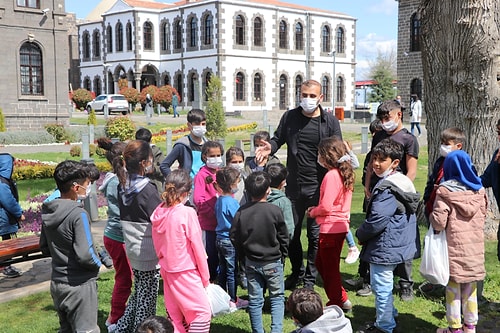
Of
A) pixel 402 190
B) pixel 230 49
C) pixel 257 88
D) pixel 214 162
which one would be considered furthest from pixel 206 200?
pixel 257 88

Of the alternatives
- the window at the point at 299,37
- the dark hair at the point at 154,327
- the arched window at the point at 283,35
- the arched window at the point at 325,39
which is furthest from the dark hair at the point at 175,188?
the arched window at the point at 325,39

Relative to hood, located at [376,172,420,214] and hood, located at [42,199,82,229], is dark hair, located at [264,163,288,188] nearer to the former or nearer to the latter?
hood, located at [376,172,420,214]

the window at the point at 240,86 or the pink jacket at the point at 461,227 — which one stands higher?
the window at the point at 240,86

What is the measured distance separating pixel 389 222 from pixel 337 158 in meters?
0.74

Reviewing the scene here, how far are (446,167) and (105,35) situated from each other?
52667mm

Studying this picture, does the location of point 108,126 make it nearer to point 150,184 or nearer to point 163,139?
point 163,139

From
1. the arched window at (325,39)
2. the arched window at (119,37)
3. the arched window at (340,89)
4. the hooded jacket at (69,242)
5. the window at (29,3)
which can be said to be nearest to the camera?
the hooded jacket at (69,242)

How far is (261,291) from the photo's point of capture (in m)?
4.61

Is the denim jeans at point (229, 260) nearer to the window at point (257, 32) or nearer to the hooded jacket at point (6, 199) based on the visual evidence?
the hooded jacket at point (6, 199)

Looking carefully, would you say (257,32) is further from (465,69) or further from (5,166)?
(5,166)

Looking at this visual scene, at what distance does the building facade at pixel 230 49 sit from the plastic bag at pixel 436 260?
39.4 meters

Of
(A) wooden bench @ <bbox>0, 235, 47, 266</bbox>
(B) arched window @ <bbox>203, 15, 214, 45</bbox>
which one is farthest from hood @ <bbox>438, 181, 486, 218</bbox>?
(B) arched window @ <bbox>203, 15, 214, 45</bbox>

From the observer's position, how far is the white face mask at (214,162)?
555 centimetres

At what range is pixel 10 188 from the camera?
618 cm
